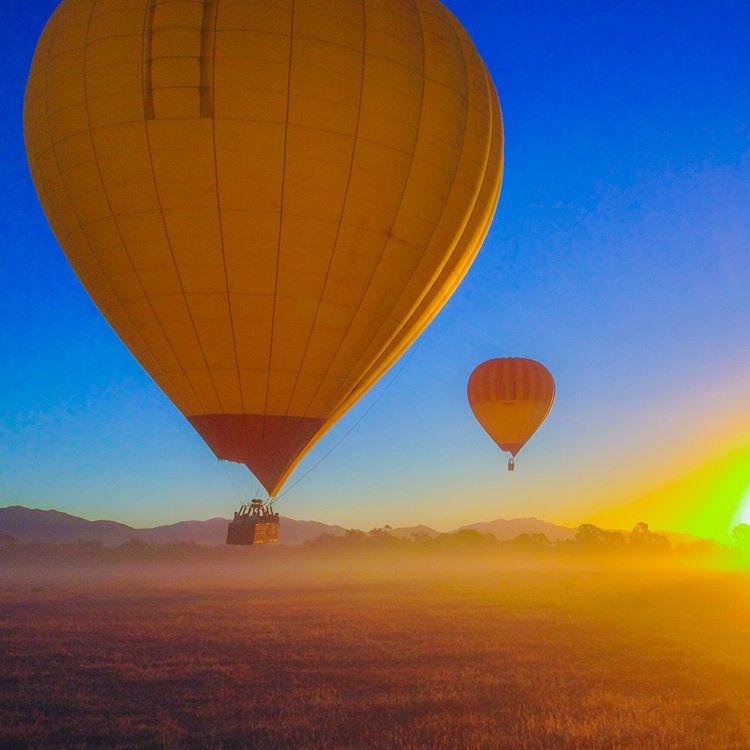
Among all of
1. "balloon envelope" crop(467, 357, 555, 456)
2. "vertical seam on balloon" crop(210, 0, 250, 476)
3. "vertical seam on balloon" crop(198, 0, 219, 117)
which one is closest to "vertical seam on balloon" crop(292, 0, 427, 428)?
"vertical seam on balloon" crop(210, 0, 250, 476)

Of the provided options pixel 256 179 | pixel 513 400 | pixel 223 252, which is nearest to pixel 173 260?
pixel 223 252

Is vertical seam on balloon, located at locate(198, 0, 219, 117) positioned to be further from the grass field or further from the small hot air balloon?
the small hot air balloon

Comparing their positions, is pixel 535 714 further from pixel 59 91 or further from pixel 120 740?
pixel 59 91

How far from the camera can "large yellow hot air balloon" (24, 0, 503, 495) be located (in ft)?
50.3

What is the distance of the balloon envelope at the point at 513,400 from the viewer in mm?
42406

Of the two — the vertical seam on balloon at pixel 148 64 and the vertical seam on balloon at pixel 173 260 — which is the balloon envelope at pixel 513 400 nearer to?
the vertical seam on balloon at pixel 173 260

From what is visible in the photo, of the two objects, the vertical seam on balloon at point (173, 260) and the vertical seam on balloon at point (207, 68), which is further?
the vertical seam on balloon at point (173, 260)

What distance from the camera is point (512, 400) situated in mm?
42469

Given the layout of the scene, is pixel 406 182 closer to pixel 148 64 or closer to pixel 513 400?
pixel 148 64

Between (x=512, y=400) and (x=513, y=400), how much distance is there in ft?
0.19

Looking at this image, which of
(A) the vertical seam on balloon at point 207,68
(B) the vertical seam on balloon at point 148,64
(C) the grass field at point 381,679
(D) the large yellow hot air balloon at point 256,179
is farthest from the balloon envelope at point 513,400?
(B) the vertical seam on balloon at point 148,64

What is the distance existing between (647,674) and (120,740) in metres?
12.0

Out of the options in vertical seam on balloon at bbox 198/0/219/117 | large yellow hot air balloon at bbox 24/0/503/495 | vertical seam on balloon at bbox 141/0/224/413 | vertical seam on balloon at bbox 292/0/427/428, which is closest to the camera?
vertical seam on balloon at bbox 198/0/219/117

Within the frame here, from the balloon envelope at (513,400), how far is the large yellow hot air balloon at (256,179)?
25.2 metres
